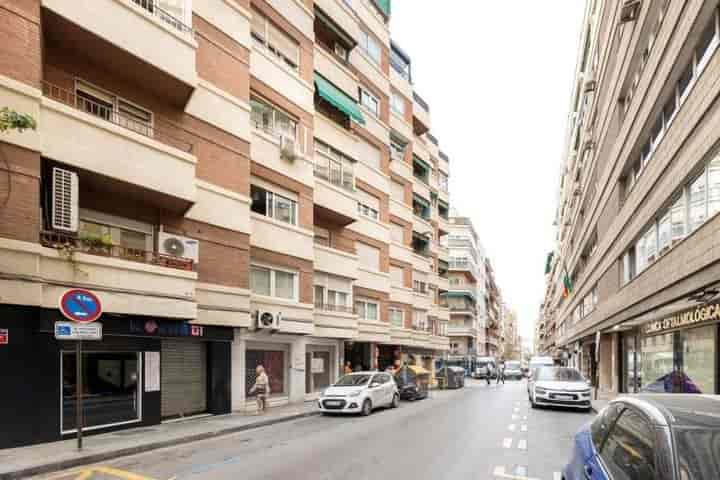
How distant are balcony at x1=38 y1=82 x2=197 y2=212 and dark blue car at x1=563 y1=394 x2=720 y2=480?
11675 mm

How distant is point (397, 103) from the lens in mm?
37938

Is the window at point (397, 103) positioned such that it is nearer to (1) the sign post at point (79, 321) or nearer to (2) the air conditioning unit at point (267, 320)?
(2) the air conditioning unit at point (267, 320)

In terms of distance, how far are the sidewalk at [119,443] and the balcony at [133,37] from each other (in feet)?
29.1

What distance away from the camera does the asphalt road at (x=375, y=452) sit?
8.80m

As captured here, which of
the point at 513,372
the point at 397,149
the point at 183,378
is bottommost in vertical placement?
the point at 513,372

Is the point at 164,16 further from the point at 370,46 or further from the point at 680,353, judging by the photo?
the point at 370,46

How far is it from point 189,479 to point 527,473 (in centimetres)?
530

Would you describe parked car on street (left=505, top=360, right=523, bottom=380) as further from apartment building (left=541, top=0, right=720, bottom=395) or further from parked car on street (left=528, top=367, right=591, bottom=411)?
parked car on street (left=528, top=367, right=591, bottom=411)

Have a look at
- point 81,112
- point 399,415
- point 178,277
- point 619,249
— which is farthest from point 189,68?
point 619,249

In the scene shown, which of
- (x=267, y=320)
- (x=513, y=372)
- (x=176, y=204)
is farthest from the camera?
(x=513, y=372)

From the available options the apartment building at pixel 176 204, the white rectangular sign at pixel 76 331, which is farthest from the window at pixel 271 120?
the white rectangular sign at pixel 76 331

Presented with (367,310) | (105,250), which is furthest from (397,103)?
(105,250)

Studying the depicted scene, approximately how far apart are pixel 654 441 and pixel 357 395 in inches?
594

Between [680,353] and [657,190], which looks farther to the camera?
[680,353]
